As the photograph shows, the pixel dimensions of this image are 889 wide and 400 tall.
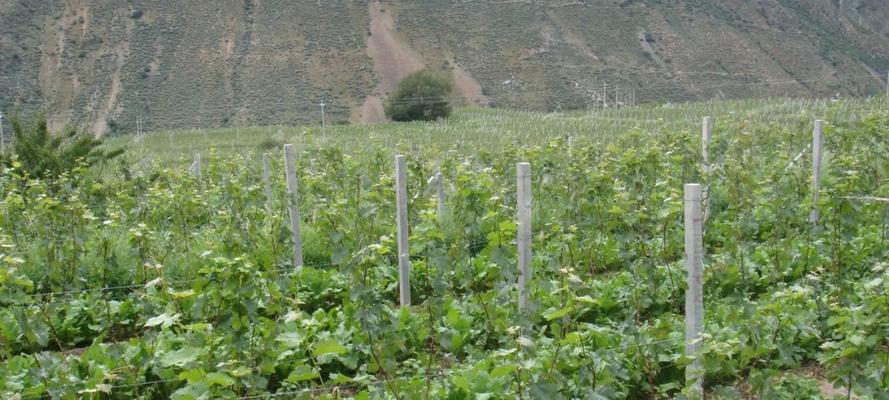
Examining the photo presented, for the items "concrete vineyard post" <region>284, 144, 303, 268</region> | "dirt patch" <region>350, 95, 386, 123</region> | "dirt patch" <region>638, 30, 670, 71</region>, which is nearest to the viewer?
"concrete vineyard post" <region>284, 144, 303, 268</region>

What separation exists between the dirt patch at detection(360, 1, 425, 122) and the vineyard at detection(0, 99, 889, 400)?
42.9 metres

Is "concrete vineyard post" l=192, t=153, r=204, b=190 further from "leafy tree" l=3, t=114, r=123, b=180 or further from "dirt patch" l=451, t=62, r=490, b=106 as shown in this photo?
"dirt patch" l=451, t=62, r=490, b=106

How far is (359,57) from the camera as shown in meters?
57.7

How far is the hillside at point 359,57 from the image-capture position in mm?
49406

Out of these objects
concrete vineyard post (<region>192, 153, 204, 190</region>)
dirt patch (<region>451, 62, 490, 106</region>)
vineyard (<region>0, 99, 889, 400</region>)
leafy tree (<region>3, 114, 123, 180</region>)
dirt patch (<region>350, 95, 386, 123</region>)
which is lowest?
vineyard (<region>0, 99, 889, 400</region>)

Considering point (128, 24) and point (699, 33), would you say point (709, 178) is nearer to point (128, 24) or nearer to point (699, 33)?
point (128, 24)

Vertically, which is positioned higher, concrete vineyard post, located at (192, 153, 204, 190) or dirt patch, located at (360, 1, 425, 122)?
dirt patch, located at (360, 1, 425, 122)

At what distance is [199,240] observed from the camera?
850cm

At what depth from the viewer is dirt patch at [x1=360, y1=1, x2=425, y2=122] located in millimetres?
53672

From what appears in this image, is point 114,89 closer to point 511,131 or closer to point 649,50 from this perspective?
point 511,131

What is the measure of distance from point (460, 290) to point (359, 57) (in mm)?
52022

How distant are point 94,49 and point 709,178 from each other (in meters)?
55.2

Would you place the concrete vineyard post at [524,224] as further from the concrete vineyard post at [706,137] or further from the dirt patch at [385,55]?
the dirt patch at [385,55]

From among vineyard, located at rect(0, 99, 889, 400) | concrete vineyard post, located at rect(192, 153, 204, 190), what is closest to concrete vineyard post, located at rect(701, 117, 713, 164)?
vineyard, located at rect(0, 99, 889, 400)
